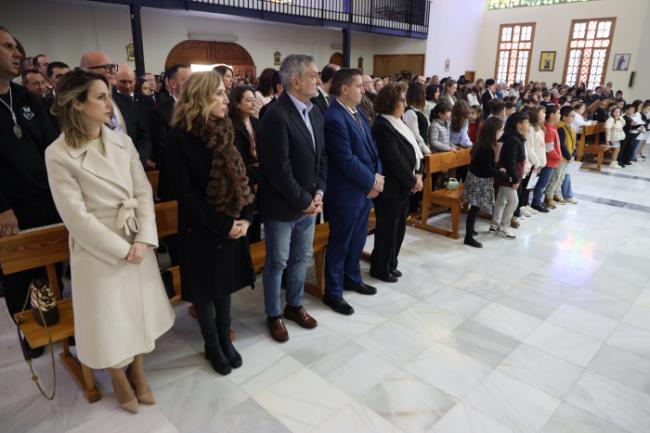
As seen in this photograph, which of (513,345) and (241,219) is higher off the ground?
(241,219)

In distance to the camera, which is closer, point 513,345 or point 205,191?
point 205,191

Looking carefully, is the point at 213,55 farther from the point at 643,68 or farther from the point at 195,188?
the point at 643,68

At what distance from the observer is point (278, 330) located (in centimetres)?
263

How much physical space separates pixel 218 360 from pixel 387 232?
60.9 inches

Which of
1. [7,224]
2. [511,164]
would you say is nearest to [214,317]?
[7,224]

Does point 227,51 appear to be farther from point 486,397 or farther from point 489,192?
point 486,397

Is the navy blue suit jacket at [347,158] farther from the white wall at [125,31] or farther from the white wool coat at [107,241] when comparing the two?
the white wall at [125,31]

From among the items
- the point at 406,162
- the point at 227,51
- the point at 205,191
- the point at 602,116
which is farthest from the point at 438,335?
the point at 227,51

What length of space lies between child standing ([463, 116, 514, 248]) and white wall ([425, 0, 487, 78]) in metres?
12.4

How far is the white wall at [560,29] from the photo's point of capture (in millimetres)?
14008

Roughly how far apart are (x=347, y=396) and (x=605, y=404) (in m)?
1.28

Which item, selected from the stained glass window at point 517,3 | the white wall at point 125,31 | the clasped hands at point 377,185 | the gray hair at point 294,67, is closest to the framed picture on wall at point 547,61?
the stained glass window at point 517,3

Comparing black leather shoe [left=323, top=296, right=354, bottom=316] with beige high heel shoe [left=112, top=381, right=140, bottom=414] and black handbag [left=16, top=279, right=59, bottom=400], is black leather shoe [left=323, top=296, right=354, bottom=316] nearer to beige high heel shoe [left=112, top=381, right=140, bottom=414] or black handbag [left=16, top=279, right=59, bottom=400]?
beige high heel shoe [left=112, top=381, right=140, bottom=414]

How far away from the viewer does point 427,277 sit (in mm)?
3510
